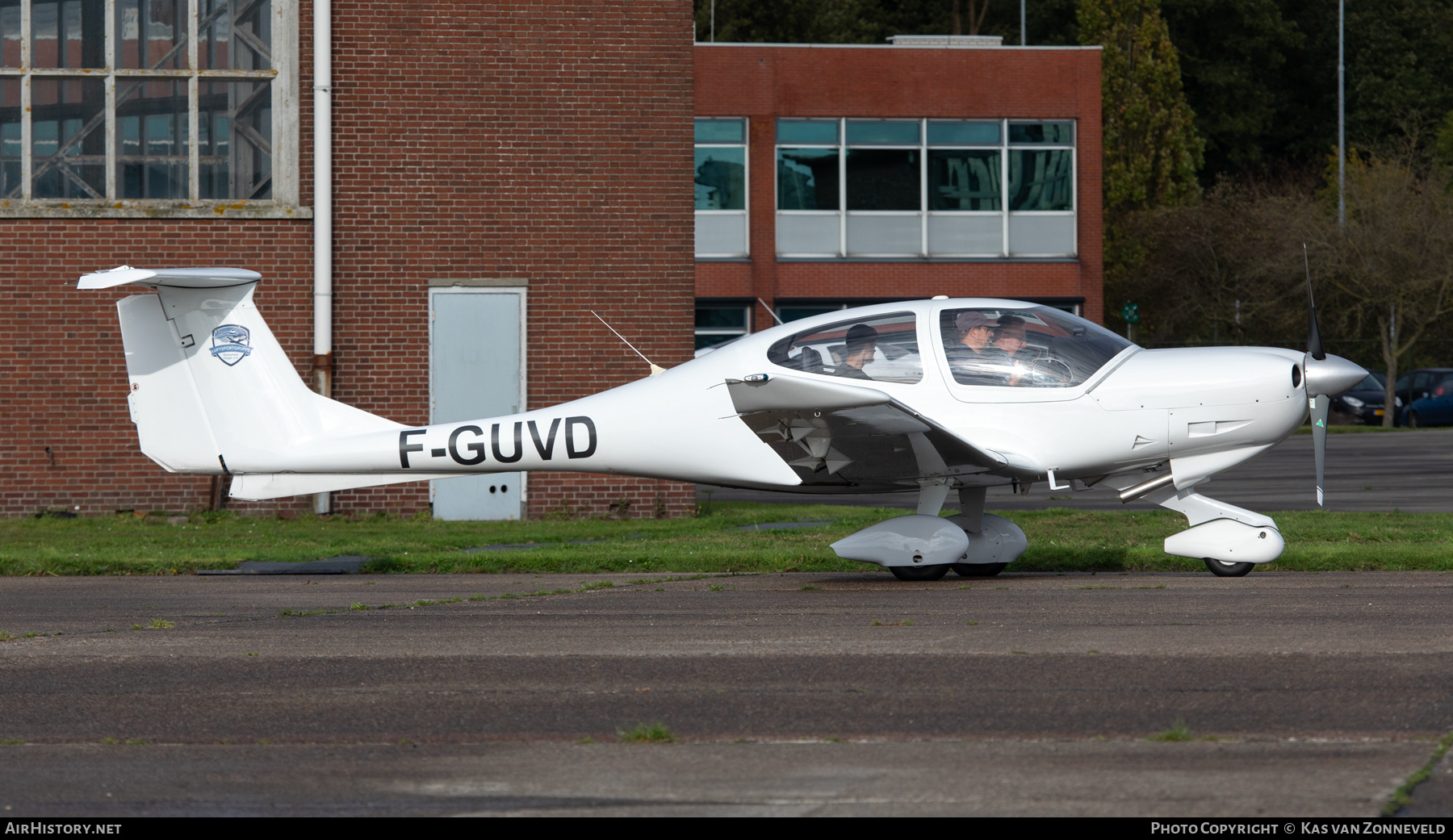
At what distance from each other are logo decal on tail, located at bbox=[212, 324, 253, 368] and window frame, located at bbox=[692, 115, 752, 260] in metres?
26.1

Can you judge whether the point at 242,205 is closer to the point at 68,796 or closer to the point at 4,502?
the point at 4,502

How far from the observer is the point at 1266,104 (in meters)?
65.5

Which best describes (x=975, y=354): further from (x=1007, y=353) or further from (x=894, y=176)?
(x=894, y=176)

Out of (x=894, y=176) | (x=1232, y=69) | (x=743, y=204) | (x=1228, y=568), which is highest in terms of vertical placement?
(x=1232, y=69)

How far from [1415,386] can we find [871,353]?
33060 mm

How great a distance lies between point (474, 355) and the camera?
61.0 ft

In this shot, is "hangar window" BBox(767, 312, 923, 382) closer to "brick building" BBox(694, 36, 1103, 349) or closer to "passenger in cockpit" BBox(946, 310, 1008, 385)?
"passenger in cockpit" BBox(946, 310, 1008, 385)

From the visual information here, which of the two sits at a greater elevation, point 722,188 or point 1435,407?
point 722,188

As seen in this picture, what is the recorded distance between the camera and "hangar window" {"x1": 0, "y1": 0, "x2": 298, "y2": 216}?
18234 millimetres

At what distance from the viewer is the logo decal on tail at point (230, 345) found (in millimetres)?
11883

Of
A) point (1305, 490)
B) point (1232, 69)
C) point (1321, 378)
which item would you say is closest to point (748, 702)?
point (1321, 378)

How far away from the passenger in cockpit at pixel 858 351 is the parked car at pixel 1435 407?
106 feet

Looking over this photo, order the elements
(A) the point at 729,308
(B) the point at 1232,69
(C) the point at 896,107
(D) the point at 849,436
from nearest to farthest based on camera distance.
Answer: (D) the point at 849,436, (C) the point at 896,107, (A) the point at 729,308, (B) the point at 1232,69

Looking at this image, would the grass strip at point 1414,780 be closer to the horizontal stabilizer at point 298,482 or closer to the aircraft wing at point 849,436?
the aircraft wing at point 849,436
